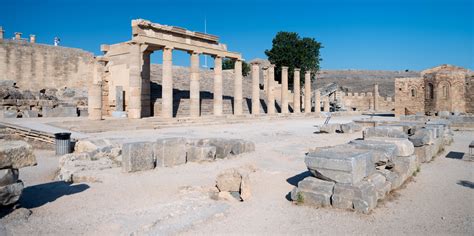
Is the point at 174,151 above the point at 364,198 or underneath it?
above

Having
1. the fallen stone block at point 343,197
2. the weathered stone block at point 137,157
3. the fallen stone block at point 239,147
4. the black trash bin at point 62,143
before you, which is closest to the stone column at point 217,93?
the fallen stone block at point 239,147

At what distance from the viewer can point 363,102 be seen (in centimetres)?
5300

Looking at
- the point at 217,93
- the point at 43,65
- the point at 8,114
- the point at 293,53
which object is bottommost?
the point at 8,114

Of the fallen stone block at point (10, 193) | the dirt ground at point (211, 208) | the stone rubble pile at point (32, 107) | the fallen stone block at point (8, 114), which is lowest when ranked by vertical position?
the dirt ground at point (211, 208)

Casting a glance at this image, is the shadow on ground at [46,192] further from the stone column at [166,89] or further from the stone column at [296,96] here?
the stone column at [296,96]

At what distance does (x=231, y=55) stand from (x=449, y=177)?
21.2 metres

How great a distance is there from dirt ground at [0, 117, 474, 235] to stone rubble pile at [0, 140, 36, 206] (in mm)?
401

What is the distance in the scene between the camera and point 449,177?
7695mm

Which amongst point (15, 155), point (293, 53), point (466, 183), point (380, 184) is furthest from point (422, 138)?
point (293, 53)

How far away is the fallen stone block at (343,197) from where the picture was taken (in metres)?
5.34

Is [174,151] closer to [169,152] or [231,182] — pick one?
[169,152]

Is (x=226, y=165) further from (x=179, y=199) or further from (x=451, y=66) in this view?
(x=451, y=66)

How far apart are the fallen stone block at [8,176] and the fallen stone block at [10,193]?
0.18 ft

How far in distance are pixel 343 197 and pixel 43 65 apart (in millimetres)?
38676
